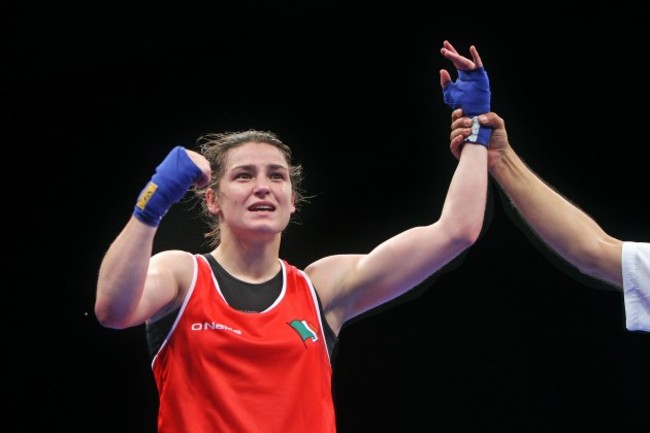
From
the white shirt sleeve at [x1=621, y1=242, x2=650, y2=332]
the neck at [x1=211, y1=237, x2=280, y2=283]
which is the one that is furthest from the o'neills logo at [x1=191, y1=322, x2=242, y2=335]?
the white shirt sleeve at [x1=621, y1=242, x2=650, y2=332]

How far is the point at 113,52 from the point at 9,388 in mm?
1628

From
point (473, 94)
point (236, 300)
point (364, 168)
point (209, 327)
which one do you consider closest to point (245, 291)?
point (236, 300)

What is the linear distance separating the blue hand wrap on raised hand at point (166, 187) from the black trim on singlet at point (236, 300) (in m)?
0.32

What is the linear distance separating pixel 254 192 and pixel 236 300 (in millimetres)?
298

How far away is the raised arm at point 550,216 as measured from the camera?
96.9 inches

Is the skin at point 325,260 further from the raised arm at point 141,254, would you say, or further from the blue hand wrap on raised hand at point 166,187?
the blue hand wrap on raised hand at point 166,187

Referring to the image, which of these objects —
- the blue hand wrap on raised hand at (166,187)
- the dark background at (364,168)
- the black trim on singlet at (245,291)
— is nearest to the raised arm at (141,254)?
the blue hand wrap on raised hand at (166,187)

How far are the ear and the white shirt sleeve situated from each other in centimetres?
112

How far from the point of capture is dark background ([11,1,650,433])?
4.02 meters

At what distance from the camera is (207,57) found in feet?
14.4

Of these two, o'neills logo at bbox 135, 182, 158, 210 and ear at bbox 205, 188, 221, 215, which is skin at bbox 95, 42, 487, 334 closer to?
ear at bbox 205, 188, 221, 215

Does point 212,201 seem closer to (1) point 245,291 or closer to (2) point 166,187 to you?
(1) point 245,291

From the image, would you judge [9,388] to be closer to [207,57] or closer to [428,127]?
[207,57]

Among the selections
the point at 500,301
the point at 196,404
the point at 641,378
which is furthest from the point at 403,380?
the point at 196,404
